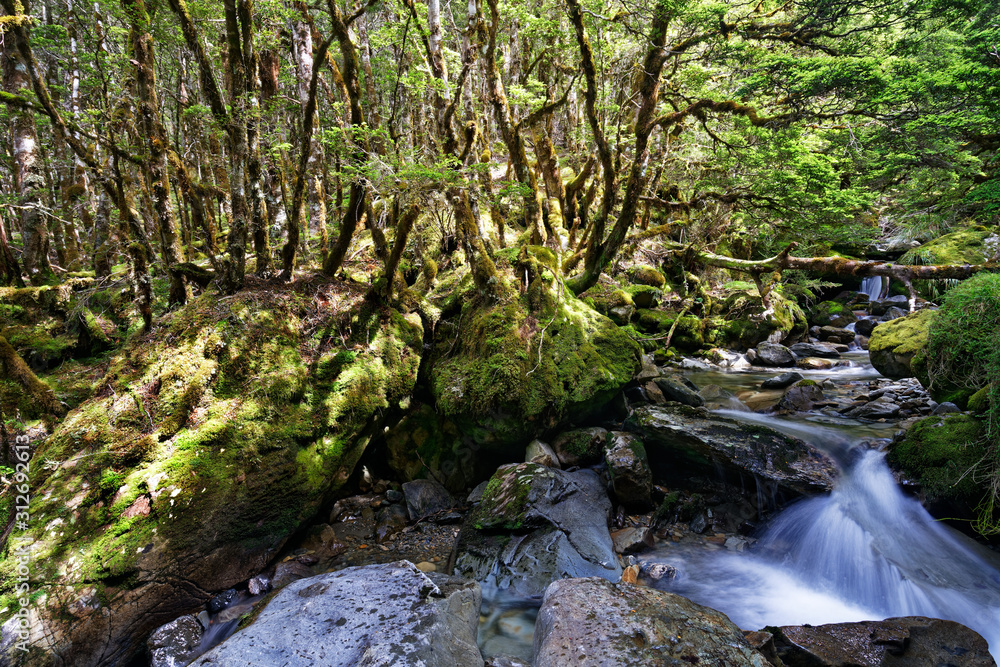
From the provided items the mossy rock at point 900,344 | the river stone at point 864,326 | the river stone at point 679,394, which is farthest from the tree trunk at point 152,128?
the river stone at point 864,326

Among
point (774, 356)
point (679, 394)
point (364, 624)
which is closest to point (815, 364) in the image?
point (774, 356)

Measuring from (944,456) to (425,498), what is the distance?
634 cm

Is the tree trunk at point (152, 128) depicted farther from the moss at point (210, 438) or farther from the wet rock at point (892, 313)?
the wet rock at point (892, 313)

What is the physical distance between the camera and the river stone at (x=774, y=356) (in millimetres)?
11477

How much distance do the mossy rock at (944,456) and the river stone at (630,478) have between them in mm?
3123

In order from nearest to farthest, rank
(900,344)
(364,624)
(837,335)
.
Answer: (364,624)
(900,344)
(837,335)

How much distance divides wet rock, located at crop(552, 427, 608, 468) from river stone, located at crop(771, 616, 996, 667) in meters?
2.94

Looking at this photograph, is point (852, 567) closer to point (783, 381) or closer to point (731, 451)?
point (731, 451)

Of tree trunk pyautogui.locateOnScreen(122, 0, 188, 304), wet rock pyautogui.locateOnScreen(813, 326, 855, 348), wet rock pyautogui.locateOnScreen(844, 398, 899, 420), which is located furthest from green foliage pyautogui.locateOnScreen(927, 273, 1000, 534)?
tree trunk pyautogui.locateOnScreen(122, 0, 188, 304)

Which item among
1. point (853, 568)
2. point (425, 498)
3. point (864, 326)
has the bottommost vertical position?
point (853, 568)

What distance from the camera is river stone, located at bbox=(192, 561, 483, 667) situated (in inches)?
126

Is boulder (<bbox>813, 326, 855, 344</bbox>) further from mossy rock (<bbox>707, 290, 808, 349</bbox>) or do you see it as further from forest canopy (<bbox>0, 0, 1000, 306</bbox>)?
forest canopy (<bbox>0, 0, 1000, 306</bbox>)

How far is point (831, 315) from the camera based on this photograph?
47.7ft

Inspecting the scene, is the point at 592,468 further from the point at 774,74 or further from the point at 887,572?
the point at 774,74
